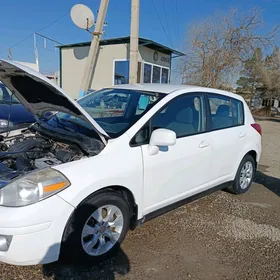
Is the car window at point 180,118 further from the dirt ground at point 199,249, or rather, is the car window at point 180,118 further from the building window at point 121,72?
the building window at point 121,72

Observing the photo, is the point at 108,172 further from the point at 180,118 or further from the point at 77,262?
the point at 180,118

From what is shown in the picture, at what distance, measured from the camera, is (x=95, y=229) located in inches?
95.3

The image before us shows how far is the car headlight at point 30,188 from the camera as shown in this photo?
6.57ft

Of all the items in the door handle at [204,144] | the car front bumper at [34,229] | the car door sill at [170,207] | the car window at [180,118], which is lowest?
the car door sill at [170,207]

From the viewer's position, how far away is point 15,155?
9.11 ft

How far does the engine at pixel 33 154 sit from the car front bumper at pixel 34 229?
0.44 m

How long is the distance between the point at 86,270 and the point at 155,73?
42.6 ft

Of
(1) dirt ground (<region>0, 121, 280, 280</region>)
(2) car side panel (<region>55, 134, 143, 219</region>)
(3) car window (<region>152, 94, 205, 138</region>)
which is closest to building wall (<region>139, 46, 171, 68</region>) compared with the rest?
(3) car window (<region>152, 94, 205, 138</region>)

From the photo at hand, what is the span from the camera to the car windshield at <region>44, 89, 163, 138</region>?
9.12 ft

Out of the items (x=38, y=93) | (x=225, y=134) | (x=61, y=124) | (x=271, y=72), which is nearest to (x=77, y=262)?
(x=61, y=124)

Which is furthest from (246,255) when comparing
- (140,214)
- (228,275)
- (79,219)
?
(79,219)

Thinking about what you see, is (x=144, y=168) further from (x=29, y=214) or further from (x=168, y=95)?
(x=29, y=214)

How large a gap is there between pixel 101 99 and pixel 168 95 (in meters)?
Answer: 0.95

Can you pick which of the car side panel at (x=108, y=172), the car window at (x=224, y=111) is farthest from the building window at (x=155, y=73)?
the car side panel at (x=108, y=172)
